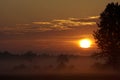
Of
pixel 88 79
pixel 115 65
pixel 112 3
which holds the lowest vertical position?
pixel 88 79

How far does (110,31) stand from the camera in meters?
102

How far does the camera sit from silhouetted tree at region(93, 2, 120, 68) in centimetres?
10144

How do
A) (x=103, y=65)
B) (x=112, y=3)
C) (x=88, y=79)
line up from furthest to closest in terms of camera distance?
(x=103, y=65) → (x=112, y=3) → (x=88, y=79)

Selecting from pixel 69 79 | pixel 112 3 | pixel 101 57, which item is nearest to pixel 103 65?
pixel 101 57

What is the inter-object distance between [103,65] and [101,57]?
16.4 feet

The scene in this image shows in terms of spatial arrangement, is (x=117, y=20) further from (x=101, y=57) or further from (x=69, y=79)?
(x=69, y=79)

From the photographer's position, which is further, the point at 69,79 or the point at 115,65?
the point at 115,65

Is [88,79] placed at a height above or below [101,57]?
below

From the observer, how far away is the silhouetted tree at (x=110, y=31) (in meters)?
101

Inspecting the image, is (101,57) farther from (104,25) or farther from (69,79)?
(69,79)

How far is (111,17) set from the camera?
333 ft

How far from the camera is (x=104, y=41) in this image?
101562mm

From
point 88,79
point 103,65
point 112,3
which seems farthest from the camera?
point 103,65

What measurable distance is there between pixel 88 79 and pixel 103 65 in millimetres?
18509
